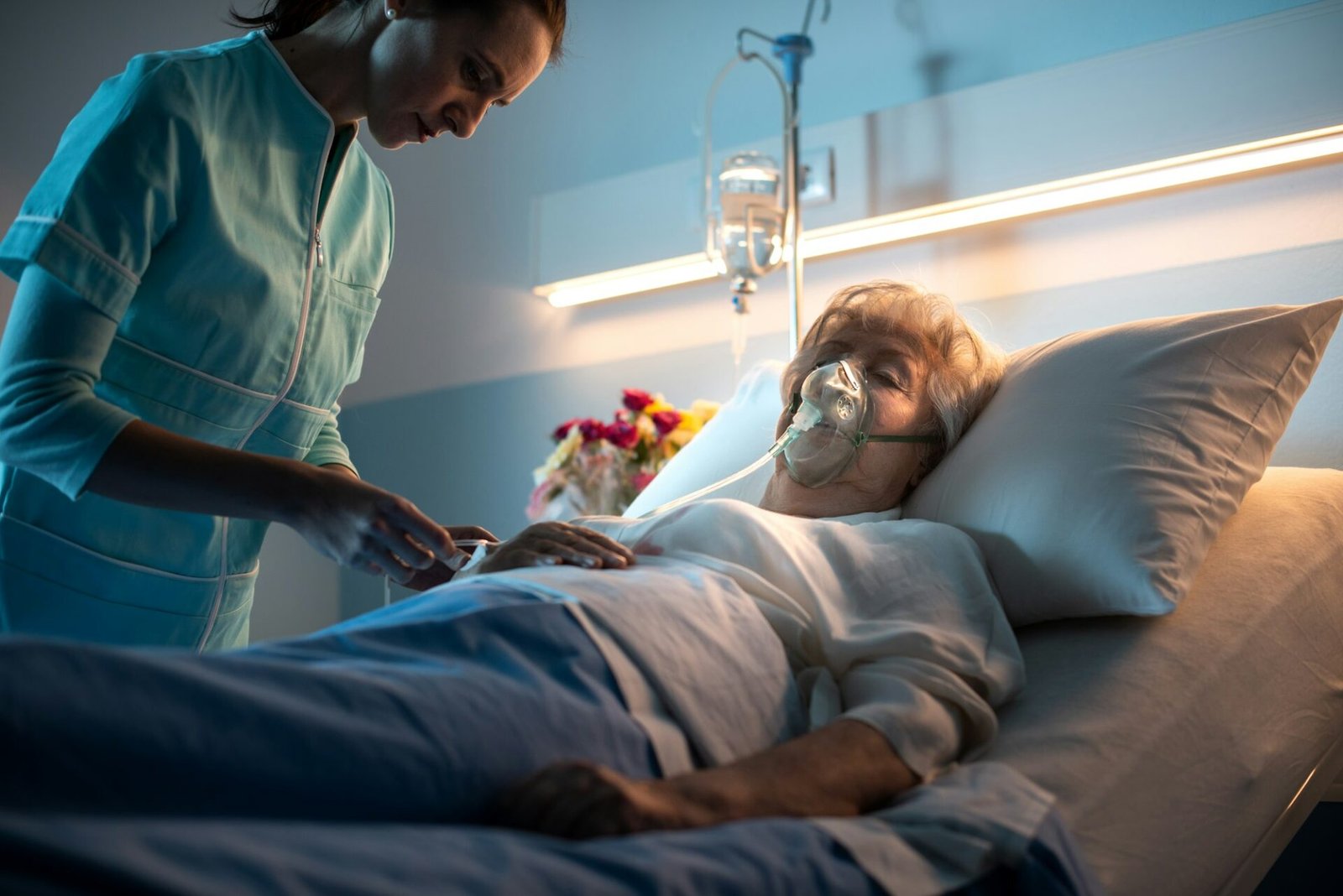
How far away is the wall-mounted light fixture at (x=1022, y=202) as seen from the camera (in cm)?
207

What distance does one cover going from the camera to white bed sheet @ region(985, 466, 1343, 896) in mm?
1145

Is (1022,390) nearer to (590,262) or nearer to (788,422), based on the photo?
(788,422)

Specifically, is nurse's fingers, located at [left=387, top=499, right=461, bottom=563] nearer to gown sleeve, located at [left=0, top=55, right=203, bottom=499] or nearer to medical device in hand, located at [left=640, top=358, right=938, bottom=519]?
gown sleeve, located at [left=0, top=55, right=203, bottom=499]

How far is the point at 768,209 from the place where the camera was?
2469 mm

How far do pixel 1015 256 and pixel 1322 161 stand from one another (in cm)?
57

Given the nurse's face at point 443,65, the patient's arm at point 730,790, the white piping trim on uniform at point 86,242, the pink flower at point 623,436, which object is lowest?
the patient's arm at point 730,790

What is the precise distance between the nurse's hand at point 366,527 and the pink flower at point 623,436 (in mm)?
1171

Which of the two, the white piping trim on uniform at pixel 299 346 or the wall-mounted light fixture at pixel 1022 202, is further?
the wall-mounted light fixture at pixel 1022 202

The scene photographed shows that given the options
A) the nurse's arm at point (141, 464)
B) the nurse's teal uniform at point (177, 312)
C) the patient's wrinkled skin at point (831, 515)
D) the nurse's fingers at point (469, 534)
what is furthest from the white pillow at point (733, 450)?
the nurse's arm at point (141, 464)

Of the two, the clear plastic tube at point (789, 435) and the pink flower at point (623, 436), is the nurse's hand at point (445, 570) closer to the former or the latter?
the clear plastic tube at point (789, 435)

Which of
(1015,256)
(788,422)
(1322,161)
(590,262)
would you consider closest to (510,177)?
(590,262)

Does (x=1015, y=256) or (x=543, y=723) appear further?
(x=1015, y=256)

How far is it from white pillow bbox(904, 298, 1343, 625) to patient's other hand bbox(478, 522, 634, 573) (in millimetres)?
502

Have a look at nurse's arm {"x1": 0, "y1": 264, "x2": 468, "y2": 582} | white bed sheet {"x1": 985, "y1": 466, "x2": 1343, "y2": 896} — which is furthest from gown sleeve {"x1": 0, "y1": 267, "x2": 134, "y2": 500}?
white bed sheet {"x1": 985, "y1": 466, "x2": 1343, "y2": 896}
